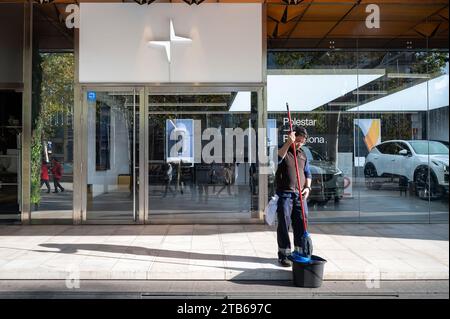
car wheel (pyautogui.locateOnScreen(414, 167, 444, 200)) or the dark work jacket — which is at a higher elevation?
the dark work jacket

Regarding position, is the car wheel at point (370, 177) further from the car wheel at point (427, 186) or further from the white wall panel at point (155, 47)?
the white wall panel at point (155, 47)

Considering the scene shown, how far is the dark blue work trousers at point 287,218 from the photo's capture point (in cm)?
719

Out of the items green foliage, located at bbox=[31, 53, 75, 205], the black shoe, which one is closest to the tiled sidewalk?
the black shoe

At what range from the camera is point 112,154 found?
11195 mm

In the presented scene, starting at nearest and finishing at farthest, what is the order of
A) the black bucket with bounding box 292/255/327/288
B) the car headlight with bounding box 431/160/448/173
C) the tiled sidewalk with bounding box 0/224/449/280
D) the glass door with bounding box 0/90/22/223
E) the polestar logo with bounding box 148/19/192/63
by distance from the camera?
the black bucket with bounding box 292/255/327/288 → the tiled sidewalk with bounding box 0/224/449/280 → the polestar logo with bounding box 148/19/192/63 → the car headlight with bounding box 431/160/448/173 → the glass door with bounding box 0/90/22/223

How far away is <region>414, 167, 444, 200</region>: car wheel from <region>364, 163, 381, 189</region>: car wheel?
944 mm

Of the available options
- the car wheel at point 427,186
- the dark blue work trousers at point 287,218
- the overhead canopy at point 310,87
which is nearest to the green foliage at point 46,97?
the overhead canopy at point 310,87

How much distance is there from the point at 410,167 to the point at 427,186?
58cm

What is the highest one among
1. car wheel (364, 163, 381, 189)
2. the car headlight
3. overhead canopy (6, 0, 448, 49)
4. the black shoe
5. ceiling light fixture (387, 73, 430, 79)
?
overhead canopy (6, 0, 448, 49)

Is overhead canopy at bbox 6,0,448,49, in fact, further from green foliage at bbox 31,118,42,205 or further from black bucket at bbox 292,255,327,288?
black bucket at bbox 292,255,327,288

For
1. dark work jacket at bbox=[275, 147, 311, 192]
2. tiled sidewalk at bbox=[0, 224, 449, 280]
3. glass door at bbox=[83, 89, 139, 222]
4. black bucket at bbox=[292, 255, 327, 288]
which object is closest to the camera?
black bucket at bbox=[292, 255, 327, 288]

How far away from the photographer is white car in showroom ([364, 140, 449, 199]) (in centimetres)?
1159

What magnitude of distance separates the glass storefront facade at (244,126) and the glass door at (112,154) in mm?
23

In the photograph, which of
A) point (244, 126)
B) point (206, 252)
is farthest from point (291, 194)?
point (244, 126)
